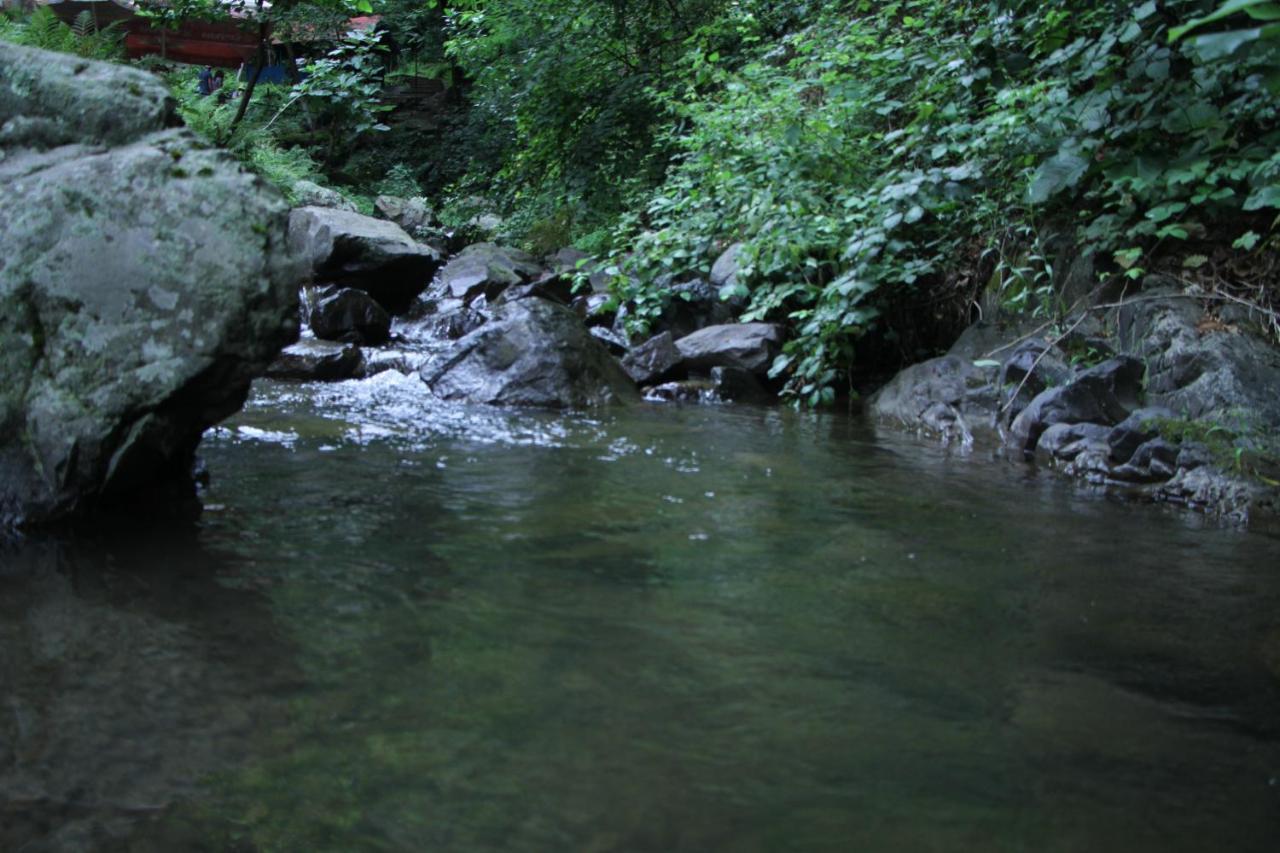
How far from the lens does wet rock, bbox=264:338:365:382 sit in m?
8.56

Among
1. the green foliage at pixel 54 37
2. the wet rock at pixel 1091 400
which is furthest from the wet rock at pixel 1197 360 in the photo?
the green foliage at pixel 54 37

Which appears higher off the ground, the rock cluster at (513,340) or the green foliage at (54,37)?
the green foliage at (54,37)

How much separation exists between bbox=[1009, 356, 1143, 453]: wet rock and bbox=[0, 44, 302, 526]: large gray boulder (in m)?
4.14

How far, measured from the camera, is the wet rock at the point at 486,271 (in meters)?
12.2

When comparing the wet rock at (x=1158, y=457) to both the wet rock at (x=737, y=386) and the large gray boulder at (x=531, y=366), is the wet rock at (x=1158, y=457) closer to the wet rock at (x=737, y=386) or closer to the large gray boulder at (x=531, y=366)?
the wet rock at (x=737, y=386)

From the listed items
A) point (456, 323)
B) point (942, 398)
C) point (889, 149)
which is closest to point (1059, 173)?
point (942, 398)

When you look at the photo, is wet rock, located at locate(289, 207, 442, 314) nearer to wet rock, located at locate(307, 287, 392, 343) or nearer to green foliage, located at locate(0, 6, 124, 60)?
wet rock, located at locate(307, 287, 392, 343)

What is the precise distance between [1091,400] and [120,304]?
4.93 m

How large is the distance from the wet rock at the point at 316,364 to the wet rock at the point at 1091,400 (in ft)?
17.2

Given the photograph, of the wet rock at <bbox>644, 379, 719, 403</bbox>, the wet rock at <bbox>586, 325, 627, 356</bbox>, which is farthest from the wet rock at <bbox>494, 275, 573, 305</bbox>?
the wet rock at <bbox>644, 379, 719, 403</bbox>

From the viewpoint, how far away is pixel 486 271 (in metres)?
12.7

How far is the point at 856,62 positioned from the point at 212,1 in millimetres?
6109

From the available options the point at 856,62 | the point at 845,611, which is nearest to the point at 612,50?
the point at 856,62

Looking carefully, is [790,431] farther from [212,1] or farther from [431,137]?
[431,137]
